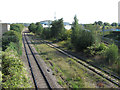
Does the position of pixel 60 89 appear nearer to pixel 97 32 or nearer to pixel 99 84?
pixel 99 84

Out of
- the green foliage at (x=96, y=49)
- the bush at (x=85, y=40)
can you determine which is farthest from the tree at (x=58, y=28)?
the green foliage at (x=96, y=49)

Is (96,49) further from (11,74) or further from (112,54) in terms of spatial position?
(11,74)

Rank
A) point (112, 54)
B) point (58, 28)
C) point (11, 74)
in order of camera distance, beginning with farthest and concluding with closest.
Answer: point (58, 28) → point (112, 54) → point (11, 74)

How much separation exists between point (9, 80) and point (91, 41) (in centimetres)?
1287

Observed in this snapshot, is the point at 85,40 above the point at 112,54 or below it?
above

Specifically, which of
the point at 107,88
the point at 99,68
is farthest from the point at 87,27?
the point at 107,88

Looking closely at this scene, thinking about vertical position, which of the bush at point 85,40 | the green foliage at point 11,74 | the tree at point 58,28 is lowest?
the green foliage at point 11,74

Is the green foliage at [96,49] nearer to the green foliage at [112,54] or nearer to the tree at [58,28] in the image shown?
the green foliage at [112,54]

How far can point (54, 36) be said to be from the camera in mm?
38125

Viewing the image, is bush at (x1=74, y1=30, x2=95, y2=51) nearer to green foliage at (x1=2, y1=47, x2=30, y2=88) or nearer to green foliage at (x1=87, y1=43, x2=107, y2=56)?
green foliage at (x1=87, y1=43, x2=107, y2=56)

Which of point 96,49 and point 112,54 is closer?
point 112,54

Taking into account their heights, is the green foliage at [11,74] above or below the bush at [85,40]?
below

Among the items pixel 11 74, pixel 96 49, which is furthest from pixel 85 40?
pixel 11 74

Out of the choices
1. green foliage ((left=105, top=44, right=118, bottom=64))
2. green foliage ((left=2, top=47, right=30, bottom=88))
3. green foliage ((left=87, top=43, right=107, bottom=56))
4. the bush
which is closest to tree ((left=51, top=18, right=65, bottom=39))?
the bush
